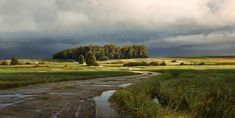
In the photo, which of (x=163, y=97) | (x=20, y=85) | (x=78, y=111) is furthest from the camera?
(x=20, y=85)

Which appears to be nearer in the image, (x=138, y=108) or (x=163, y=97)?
(x=138, y=108)

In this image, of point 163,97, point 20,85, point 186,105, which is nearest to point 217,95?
point 186,105

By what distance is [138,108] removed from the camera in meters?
25.7

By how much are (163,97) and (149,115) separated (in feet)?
41.9

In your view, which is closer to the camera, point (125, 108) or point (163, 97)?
point (125, 108)

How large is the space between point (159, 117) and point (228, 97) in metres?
4.51

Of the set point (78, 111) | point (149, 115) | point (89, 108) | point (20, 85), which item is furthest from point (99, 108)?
point (20, 85)

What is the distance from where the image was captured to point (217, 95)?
80.9 ft

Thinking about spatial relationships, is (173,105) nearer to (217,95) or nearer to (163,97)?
(217,95)

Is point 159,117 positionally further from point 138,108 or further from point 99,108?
point 99,108

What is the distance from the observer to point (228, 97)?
81.0 feet

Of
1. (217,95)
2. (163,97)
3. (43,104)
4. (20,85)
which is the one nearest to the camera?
(217,95)

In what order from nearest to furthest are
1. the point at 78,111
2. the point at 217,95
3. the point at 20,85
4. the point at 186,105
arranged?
1. the point at 217,95
2. the point at 186,105
3. the point at 78,111
4. the point at 20,85

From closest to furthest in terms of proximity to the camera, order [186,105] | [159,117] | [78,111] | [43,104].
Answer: [159,117]
[186,105]
[78,111]
[43,104]
